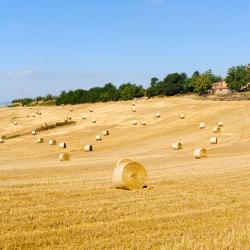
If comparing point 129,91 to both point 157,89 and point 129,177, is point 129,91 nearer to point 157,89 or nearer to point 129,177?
point 157,89

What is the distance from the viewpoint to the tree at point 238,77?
427ft

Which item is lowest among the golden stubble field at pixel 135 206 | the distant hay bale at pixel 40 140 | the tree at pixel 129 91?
the distant hay bale at pixel 40 140

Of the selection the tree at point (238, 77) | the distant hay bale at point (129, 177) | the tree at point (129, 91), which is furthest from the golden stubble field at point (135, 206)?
the tree at point (238, 77)

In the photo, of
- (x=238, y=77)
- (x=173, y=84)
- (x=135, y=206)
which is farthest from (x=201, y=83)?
(x=135, y=206)

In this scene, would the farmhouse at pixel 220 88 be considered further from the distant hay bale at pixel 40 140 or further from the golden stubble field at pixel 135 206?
the golden stubble field at pixel 135 206

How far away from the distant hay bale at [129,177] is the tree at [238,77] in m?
115

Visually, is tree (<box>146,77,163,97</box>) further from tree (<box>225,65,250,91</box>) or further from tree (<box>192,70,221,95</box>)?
tree (<box>225,65,250,91</box>)

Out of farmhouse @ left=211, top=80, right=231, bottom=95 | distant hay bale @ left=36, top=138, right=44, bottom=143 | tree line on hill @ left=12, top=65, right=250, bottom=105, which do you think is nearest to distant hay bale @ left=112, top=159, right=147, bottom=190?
distant hay bale @ left=36, top=138, right=44, bottom=143

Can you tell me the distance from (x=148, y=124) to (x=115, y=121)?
6.53 metres

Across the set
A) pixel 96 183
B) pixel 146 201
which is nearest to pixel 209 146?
pixel 96 183

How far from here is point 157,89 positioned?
114250mm

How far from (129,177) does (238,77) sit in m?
118

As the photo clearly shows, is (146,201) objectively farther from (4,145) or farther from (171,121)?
(171,121)

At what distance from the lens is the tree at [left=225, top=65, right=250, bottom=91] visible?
427 feet
